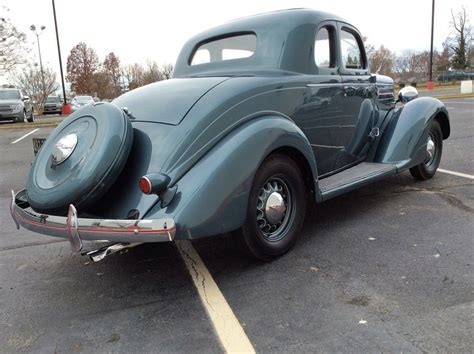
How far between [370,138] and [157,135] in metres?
2.65

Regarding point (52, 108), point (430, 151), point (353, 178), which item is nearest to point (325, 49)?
point (353, 178)

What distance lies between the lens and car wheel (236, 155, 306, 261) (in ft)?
10.3

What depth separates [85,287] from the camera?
10.5ft

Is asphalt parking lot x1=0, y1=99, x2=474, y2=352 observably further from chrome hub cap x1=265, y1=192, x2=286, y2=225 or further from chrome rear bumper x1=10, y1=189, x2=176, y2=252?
chrome rear bumper x1=10, y1=189, x2=176, y2=252

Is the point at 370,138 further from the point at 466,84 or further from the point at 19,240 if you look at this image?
the point at 466,84

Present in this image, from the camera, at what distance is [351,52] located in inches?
190

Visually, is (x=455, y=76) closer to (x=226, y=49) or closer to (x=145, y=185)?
(x=226, y=49)

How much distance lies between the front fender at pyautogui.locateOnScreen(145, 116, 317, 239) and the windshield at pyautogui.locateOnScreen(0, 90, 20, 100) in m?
18.2

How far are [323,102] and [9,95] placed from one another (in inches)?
Answer: 709

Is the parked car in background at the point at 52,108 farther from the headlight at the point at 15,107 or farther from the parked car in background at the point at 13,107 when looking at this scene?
the headlight at the point at 15,107

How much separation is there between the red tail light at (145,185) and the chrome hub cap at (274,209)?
865 millimetres

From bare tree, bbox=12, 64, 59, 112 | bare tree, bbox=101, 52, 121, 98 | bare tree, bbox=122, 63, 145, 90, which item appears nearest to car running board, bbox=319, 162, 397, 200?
bare tree, bbox=12, 64, 59, 112

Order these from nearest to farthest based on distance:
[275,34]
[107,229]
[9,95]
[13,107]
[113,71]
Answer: [107,229], [275,34], [13,107], [9,95], [113,71]

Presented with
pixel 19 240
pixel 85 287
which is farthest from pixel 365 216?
pixel 19 240
